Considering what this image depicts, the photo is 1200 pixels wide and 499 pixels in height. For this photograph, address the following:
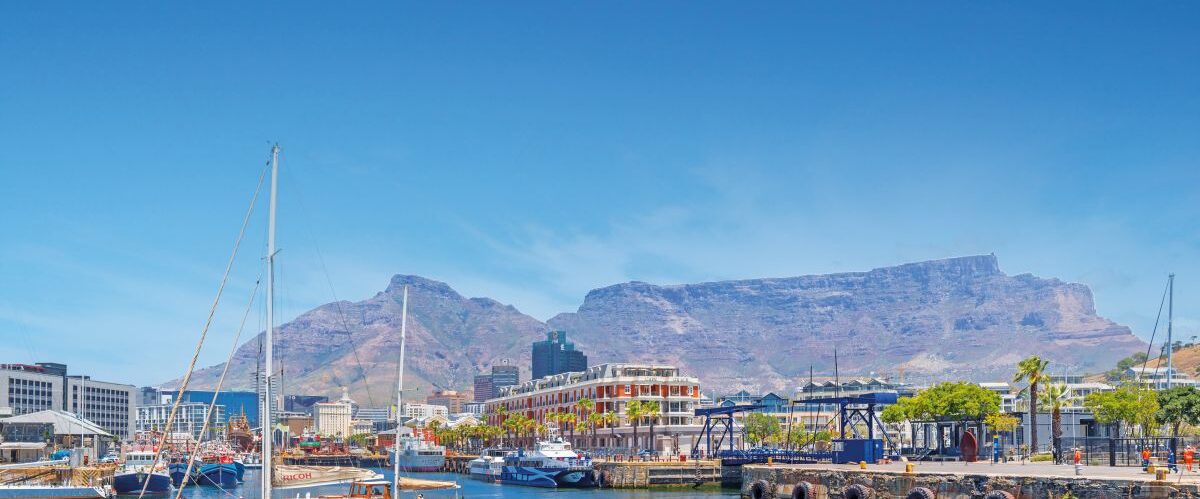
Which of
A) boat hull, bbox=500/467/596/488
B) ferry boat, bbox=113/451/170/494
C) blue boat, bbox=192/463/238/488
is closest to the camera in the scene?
ferry boat, bbox=113/451/170/494

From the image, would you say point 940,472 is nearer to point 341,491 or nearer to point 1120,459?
point 1120,459

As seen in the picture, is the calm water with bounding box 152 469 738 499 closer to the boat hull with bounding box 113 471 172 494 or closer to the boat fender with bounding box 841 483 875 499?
the boat hull with bounding box 113 471 172 494

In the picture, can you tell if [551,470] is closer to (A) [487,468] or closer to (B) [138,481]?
(A) [487,468]

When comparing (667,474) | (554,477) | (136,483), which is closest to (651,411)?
(554,477)

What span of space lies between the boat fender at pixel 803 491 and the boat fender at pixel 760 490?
5.67 m

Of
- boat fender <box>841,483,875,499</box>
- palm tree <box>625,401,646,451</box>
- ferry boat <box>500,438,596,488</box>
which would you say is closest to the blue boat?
ferry boat <box>500,438,596,488</box>

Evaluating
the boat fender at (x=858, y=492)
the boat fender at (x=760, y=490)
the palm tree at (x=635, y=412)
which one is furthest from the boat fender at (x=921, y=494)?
the palm tree at (x=635, y=412)

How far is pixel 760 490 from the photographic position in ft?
306

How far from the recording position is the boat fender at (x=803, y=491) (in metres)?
84.8

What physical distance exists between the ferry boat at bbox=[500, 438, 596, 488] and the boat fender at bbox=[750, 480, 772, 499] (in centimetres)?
4384

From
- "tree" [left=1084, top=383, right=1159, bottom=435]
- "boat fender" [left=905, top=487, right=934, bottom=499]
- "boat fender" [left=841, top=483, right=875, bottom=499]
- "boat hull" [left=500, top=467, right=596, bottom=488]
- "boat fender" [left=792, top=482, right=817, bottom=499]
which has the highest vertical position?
"tree" [left=1084, top=383, right=1159, bottom=435]

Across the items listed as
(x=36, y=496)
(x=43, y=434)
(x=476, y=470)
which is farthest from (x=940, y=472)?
(x=43, y=434)

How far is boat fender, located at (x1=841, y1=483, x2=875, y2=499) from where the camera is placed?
7881cm

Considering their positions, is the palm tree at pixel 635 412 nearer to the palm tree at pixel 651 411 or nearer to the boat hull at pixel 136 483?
the palm tree at pixel 651 411
